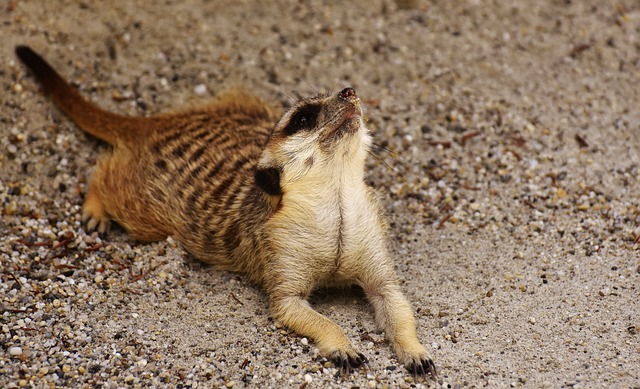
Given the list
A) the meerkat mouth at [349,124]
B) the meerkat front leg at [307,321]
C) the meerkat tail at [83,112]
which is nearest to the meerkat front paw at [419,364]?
the meerkat front leg at [307,321]

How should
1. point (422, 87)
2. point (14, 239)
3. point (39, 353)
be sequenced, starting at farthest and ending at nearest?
point (422, 87) → point (14, 239) → point (39, 353)

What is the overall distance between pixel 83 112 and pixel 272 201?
4.51 ft

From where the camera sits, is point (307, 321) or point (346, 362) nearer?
point (346, 362)

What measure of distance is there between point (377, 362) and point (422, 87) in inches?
79.3

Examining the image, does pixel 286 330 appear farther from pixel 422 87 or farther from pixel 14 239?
pixel 422 87

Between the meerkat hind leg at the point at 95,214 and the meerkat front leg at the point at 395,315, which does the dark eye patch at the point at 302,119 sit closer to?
the meerkat front leg at the point at 395,315

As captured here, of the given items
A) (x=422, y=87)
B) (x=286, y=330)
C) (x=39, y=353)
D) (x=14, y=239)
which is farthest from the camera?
(x=422, y=87)

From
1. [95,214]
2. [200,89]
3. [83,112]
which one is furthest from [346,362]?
[200,89]

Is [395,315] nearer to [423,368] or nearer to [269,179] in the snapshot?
[423,368]

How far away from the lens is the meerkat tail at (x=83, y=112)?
149 inches

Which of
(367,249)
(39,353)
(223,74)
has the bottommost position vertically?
(39,353)

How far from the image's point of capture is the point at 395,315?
2898 mm

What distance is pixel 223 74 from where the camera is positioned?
14.4ft

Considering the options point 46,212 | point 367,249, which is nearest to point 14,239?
point 46,212
